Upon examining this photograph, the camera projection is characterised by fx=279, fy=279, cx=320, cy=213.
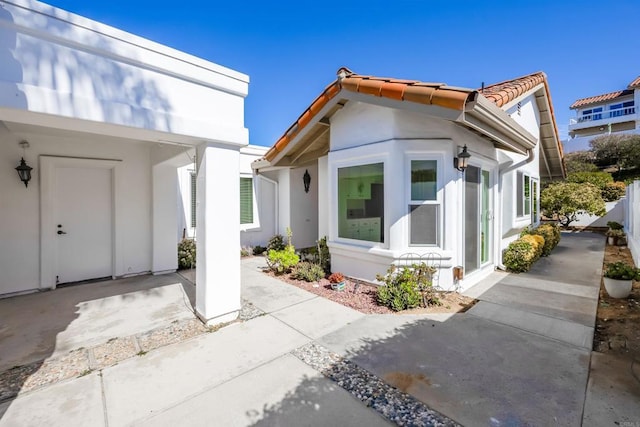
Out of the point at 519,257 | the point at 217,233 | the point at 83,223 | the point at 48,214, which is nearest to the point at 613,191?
the point at 519,257

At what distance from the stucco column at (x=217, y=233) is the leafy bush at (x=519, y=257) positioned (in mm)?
7915

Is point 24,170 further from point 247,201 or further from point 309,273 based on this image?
point 309,273

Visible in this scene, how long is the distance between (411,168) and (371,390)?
465 cm

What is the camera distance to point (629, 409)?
2.86m

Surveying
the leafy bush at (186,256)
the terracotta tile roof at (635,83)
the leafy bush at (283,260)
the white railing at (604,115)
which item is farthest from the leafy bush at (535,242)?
the white railing at (604,115)

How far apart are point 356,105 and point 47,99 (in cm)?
574

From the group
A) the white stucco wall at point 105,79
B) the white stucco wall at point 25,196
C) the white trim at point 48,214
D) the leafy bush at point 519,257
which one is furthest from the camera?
the leafy bush at point 519,257

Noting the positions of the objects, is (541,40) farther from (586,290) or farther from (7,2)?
(7,2)

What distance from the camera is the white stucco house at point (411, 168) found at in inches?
219

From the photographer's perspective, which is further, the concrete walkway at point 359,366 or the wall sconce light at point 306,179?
the wall sconce light at point 306,179

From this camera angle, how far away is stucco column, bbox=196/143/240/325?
4805 mm

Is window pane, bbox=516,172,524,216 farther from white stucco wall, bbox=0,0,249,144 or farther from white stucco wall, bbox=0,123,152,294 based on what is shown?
white stucco wall, bbox=0,123,152,294

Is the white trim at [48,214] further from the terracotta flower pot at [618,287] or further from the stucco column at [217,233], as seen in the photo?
the terracotta flower pot at [618,287]

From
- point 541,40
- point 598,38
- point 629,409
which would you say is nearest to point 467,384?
point 629,409
